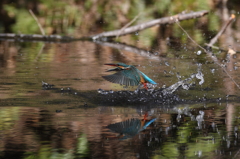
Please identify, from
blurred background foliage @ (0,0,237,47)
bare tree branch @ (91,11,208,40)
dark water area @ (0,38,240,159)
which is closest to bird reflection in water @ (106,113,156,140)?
dark water area @ (0,38,240,159)

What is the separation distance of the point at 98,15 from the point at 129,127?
12598 mm

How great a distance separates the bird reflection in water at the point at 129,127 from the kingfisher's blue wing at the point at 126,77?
2.83 feet

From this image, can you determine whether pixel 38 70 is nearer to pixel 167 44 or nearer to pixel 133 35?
pixel 167 44

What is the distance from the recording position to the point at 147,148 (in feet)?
14.7

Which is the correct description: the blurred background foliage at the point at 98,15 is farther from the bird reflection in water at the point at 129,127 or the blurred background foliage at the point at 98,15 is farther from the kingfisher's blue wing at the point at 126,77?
the bird reflection in water at the point at 129,127

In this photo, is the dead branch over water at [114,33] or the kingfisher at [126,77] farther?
the dead branch over water at [114,33]

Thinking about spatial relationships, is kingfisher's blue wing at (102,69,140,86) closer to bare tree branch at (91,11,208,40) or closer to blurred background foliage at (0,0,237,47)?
bare tree branch at (91,11,208,40)

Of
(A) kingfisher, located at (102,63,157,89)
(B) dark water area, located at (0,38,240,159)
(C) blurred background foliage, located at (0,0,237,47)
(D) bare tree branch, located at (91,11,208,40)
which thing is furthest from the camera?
(C) blurred background foliage, located at (0,0,237,47)

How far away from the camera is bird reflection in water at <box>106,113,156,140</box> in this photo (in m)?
4.96

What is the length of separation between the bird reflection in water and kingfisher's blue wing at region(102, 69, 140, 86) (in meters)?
0.86

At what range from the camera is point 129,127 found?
17.2 feet

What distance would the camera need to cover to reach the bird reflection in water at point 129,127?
4.96 m

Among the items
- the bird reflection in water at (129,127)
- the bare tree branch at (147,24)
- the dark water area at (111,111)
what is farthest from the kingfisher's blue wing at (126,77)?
the bare tree branch at (147,24)

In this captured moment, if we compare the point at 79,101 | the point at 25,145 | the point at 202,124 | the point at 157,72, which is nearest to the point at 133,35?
the point at 157,72
